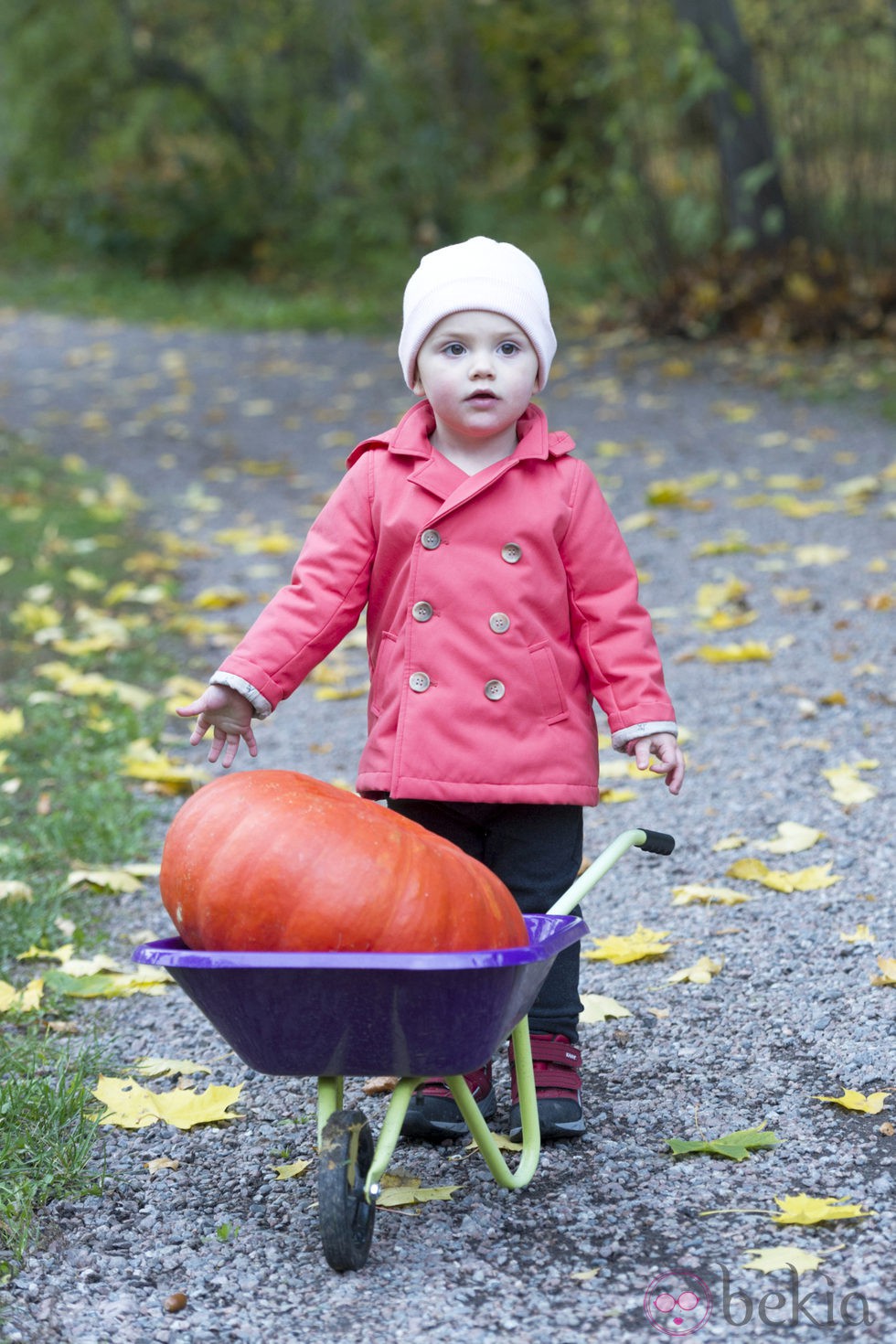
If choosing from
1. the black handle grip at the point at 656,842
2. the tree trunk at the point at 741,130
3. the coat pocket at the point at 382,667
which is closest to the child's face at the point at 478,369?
the coat pocket at the point at 382,667

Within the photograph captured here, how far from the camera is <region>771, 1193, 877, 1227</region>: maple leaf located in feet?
6.66

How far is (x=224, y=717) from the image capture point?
232 centimetres

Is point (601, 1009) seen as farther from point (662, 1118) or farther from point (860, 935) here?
point (860, 935)

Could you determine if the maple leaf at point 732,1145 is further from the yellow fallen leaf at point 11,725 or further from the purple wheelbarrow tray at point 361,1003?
the yellow fallen leaf at point 11,725

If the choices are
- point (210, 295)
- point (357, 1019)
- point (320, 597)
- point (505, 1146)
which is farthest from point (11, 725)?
point (210, 295)

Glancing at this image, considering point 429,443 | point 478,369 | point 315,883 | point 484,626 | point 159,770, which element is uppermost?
point 478,369

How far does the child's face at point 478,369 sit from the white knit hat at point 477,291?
17 millimetres

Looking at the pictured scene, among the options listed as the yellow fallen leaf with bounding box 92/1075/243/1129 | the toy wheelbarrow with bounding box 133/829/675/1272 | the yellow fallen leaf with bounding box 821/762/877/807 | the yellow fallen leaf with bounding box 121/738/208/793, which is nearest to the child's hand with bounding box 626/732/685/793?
the toy wheelbarrow with bounding box 133/829/675/1272

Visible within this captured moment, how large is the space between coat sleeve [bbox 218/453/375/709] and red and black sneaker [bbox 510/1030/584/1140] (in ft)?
2.17

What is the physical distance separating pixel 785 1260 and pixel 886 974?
87 centimetres

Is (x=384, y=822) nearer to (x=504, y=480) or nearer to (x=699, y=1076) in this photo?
(x=504, y=480)

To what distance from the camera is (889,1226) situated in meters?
2.02

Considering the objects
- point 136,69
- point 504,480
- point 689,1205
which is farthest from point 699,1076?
point 136,69

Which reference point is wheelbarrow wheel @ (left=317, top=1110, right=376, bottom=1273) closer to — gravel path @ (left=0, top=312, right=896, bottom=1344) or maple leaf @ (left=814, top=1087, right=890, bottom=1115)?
gravel path @ (left=0, top=312, right=896, bottom=1344)
